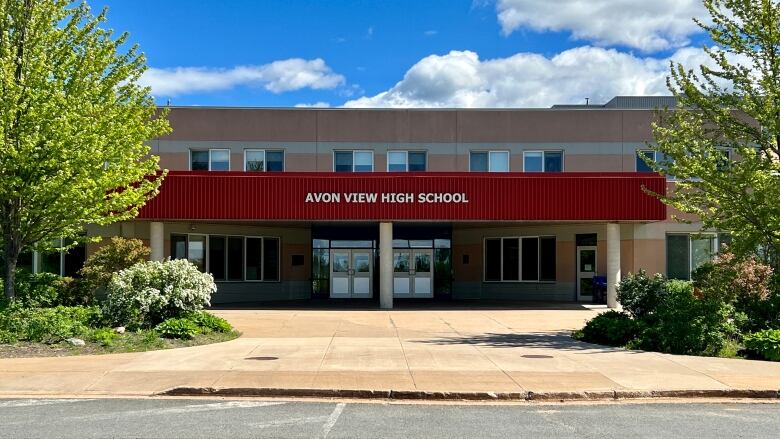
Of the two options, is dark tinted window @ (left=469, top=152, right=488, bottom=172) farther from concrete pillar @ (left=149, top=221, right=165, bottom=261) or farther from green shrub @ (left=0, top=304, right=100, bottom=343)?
green shrub @ (left=0, top=304, right=100, bottom=343)

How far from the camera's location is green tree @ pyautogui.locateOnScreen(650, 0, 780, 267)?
51.4 feet

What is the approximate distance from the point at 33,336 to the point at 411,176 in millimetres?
13341

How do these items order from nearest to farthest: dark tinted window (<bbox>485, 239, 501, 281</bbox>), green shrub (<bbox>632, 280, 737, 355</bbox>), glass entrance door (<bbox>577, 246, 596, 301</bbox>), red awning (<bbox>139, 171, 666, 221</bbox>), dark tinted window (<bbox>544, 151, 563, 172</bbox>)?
green shrub (<bbox>632, 280, 737, 355</bbox>) < red awning (<bbox>139, 171, 666, 221</bbox>) < glass entrance door (<bbox>577, 246, 596, 301</bbox>) < dark tinted window (<bbox>544, 151, 563, 172</bbox>) < dark tinted window (<bbox>485, 239, 501, 281</bbox>)

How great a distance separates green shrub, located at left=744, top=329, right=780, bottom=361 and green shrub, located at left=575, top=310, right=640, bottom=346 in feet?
7.99

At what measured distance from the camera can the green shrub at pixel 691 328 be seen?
1444 cm

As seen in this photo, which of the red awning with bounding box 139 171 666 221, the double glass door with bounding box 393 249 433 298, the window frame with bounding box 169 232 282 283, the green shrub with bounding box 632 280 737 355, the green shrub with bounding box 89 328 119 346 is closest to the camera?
the green shrub with bounding box 632 280 737 355

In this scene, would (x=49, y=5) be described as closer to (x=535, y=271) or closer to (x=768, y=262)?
(x=768, y=262)

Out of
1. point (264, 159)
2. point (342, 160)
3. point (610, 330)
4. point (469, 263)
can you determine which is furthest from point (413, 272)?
point (610, 330)

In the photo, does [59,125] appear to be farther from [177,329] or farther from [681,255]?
[681,255]

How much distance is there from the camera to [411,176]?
993 inches

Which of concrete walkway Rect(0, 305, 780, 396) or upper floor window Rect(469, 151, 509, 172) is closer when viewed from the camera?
concrete walkway Rect(0, 305, 780, 396)

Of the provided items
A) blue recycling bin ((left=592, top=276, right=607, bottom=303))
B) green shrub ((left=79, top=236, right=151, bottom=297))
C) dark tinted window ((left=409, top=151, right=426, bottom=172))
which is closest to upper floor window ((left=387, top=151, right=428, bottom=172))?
dark tinted window ((left=409, top=151, right=426, bottom=172))

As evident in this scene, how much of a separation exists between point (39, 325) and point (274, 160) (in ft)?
54.3

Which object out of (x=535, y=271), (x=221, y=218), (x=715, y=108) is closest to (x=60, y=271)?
(x=221, y=218)
